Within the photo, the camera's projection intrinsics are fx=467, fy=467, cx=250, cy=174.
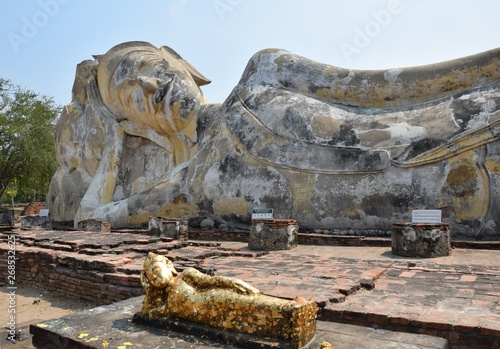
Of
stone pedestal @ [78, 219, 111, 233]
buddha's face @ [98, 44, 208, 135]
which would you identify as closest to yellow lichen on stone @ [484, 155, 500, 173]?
buddha's face @ [98, 44, 208, 135]

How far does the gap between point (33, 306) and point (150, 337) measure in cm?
268

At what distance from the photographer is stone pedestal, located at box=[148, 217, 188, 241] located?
290 inches

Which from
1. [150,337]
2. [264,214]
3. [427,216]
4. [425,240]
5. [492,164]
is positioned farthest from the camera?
[264,214]

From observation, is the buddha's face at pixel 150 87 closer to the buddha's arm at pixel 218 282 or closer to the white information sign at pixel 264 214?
the white information sign at pixel 264 214

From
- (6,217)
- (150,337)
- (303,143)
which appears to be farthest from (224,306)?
(6,217)

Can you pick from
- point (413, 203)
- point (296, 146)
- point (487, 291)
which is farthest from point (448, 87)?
point (487, 291)

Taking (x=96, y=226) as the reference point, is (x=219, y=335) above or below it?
below

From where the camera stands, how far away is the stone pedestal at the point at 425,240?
5203 mm

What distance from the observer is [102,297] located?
4.34 meters

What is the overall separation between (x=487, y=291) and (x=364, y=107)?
4579 mm

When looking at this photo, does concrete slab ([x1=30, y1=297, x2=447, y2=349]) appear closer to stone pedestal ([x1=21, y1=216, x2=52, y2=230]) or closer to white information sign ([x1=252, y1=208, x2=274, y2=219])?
white information sign ([x1=252, y1=208, x2=274, y2=219])

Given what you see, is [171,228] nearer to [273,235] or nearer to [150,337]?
[273,235]

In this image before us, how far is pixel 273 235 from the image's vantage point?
623cm

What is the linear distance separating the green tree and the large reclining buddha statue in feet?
32.5
